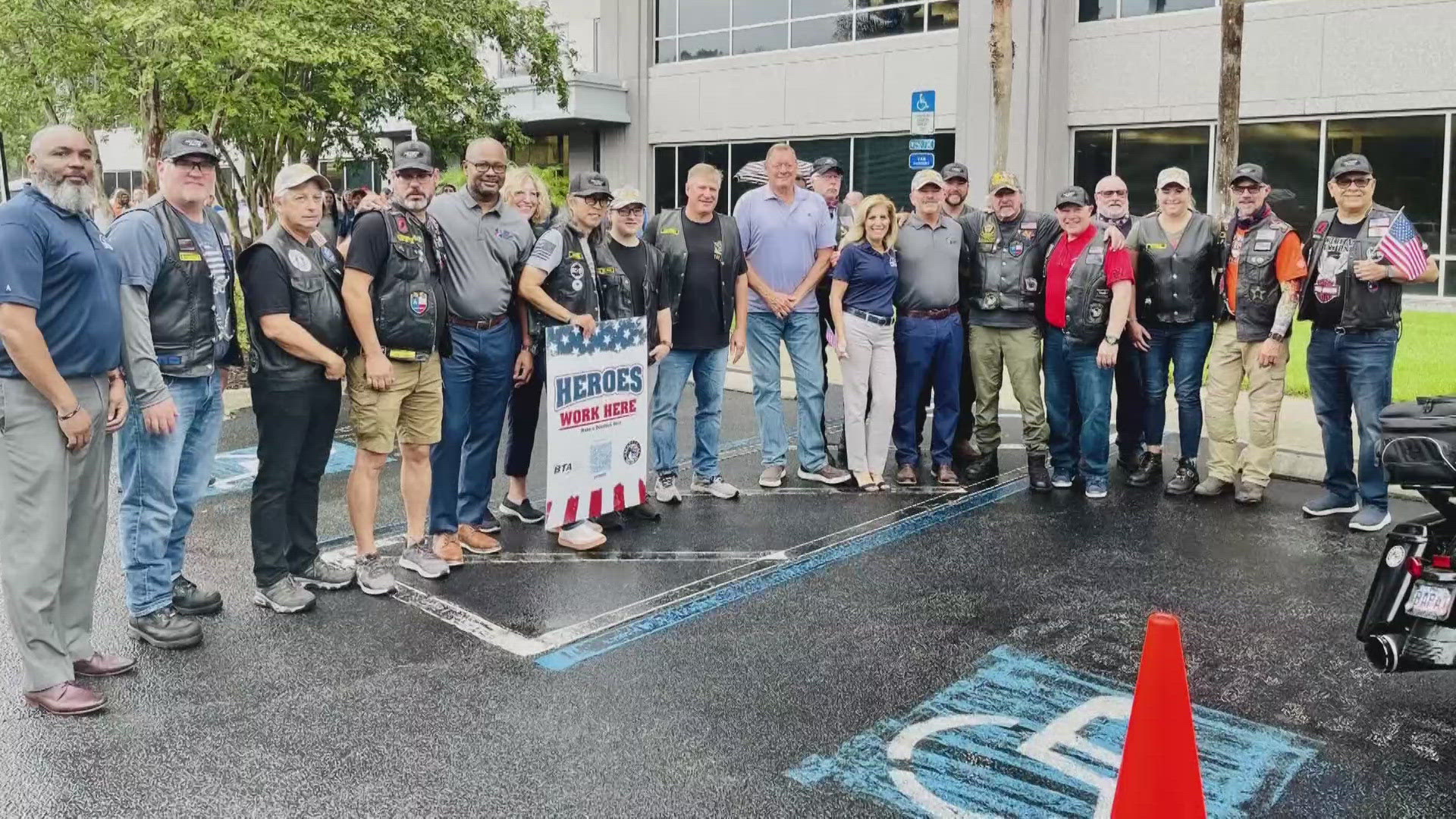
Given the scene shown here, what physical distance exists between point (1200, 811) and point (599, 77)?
81.8ft

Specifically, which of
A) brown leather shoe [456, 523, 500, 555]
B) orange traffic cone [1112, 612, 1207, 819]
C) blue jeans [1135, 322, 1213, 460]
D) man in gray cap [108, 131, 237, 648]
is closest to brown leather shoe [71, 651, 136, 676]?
man in gray cap [108, 131, 237, 648]

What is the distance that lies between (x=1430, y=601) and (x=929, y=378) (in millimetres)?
4268

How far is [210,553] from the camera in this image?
6535 millimetres

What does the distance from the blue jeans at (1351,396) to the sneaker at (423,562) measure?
16.9 ft

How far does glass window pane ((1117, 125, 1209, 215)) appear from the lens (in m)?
19.8

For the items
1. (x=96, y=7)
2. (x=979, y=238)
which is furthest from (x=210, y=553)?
(x=96, y=7)

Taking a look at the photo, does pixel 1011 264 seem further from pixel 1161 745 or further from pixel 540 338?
pixel 1161 745

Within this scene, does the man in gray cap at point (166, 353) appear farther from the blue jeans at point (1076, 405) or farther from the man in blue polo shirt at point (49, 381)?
the blue jeans at point (1076, 405)

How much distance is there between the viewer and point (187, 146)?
5.04 meters

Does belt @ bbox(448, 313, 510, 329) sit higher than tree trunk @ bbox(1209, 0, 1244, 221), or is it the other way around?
tree trunk @ bbox(1209, 0, 1244, 221)

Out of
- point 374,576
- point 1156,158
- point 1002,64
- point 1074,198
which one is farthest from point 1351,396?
point 1156,158

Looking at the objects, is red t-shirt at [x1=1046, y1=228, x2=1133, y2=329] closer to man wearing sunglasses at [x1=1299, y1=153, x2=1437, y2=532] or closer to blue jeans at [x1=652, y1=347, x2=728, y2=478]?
man wearing sunglasses at [x1=1299, y1=153, x2=1437, y2=532]

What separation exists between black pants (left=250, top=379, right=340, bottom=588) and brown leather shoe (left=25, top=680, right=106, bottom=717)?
1.20m

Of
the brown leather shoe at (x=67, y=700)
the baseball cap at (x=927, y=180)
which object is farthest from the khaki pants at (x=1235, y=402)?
the brown leather shoe at (x=67, y=700)
